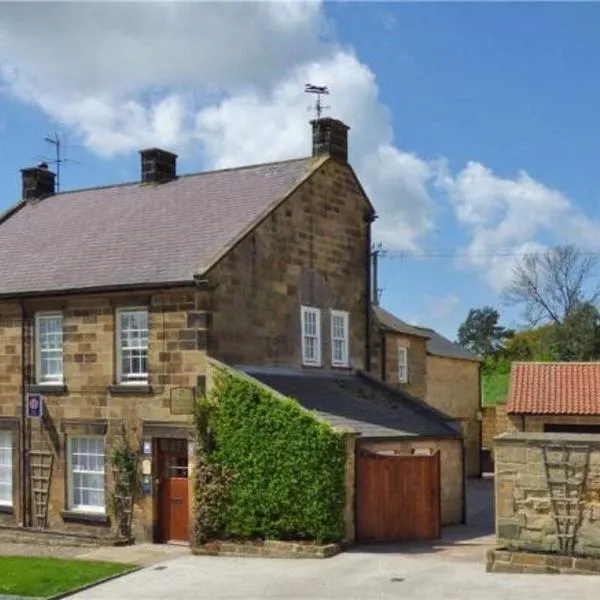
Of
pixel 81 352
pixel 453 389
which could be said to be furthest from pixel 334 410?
pixel 453 389

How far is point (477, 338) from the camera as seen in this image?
114 m

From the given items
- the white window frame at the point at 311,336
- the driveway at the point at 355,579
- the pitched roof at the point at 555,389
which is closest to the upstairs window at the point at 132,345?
the white window frame at the point at 311,336

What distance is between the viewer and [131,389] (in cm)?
2372

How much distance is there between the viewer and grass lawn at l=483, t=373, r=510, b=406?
6255 cm

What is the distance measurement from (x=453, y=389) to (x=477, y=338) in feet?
235

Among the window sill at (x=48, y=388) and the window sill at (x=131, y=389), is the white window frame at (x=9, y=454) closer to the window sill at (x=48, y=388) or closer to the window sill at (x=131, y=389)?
the window sill at (x=48, y=388)

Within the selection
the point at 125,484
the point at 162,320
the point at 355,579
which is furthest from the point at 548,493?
the point at 125,484

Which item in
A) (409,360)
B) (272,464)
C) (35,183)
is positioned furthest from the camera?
(409,360)

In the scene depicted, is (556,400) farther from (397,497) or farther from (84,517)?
(84,517)

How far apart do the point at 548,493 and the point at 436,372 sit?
2420cm

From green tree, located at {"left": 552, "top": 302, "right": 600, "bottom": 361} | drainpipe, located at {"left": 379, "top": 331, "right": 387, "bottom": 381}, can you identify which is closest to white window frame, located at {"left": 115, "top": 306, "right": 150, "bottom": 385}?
drainpipe, located at {"left": 379, "top": 331, "right": 387, "bottom": 381}

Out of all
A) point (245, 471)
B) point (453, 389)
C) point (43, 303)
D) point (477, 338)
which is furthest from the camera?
point (477, 338)

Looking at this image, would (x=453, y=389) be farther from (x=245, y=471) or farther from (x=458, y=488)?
(x=245, y=471)

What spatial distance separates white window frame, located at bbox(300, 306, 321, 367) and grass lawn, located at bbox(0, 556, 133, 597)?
827 centimetres
